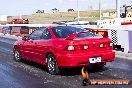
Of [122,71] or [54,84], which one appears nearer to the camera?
[54,84]

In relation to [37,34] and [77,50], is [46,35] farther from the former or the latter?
[77,50]

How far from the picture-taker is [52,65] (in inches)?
415

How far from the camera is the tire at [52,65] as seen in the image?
1034 cm

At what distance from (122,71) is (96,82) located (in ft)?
7.31

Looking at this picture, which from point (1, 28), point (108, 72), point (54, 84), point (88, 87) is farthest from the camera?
point (1, 28)

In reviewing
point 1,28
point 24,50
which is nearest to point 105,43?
point 24,50

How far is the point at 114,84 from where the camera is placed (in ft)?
28.0

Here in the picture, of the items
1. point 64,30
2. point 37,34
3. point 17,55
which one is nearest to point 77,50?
point 64,30

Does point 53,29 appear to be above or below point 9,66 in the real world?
above

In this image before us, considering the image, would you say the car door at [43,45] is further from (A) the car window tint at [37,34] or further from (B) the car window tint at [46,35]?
(A) the car window tint at [37,34]

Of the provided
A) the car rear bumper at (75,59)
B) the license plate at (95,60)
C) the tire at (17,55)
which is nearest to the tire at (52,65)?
the car rear bumper at (75,59)

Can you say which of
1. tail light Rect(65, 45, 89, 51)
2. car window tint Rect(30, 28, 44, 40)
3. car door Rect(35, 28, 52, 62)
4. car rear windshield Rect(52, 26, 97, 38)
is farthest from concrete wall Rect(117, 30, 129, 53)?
tail light Rect(65, 45, 89, 51)

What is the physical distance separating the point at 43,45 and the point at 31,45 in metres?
1.12

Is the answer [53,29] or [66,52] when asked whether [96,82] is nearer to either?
[66,52]
